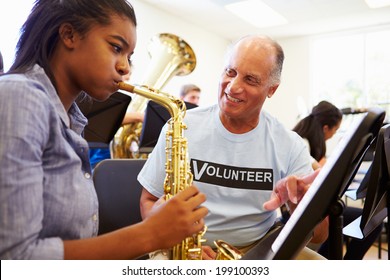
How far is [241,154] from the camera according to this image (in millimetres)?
1478

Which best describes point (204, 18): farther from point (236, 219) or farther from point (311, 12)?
point (236, 219)

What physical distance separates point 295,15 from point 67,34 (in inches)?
211

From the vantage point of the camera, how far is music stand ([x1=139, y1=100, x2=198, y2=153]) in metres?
2.47

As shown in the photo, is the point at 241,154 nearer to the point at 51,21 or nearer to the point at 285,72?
the point at 51,21

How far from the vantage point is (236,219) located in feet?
4.67

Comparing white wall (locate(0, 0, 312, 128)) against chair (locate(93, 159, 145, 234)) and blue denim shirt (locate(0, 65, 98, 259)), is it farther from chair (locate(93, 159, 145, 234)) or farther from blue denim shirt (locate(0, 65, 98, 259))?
blue denim shirt (locate(0, 65, 98, 259))

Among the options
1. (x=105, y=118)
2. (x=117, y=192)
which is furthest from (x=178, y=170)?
(x=105, y=118)

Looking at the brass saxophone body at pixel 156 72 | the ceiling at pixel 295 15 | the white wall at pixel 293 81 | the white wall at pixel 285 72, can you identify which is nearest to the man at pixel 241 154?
the brass saxophone body at pixel 156 72

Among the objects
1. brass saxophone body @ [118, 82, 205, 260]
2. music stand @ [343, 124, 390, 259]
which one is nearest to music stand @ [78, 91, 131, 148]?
brass saxophone body @ [118, 82, 205, 260]

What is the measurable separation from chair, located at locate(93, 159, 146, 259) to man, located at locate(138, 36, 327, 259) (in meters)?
0.15

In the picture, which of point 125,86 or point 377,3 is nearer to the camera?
point 125,86

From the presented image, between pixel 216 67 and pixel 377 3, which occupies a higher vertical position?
pixel 377 3
